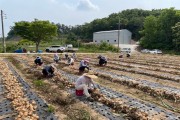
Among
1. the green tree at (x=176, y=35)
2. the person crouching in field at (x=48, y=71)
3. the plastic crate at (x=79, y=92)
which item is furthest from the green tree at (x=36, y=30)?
the plastic crate at (x=79, y=92)

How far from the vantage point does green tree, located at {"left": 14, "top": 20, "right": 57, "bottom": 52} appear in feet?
133

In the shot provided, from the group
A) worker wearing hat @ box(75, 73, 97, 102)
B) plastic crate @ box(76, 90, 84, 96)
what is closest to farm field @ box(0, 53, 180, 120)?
plastic crate @ box(76, 90, 84, 96)

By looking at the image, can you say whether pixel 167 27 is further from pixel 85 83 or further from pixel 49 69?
pixel 85 83

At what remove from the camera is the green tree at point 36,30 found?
40.4 metres

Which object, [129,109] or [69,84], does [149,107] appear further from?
[69,84]

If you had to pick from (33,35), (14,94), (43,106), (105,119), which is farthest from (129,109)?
(33,35)

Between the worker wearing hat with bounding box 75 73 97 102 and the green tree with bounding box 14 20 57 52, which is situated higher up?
the green tree with bounding box 14 20 57 52

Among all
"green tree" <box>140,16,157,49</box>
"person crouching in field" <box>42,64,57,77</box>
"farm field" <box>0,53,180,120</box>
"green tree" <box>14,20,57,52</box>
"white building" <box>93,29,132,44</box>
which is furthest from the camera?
"white building" <box>93,29,132,44</box>

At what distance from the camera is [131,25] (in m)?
82.9

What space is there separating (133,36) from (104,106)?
7361 centimetres

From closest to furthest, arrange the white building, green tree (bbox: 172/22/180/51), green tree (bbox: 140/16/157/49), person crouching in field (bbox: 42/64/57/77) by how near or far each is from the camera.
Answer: person crouching in field (bbox: 42/64/57/77)
green tree (bbox: 172/22/180/51)
green tree (bbox: 140/16/157/49)
the white building

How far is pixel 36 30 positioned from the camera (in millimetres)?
40469

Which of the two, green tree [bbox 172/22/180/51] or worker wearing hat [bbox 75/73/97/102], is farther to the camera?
green tree [bbox 172/22/180/51]

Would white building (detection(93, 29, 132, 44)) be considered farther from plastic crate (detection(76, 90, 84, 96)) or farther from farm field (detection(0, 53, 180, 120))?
plastic crate (detection(76, 90, 84, 96))
